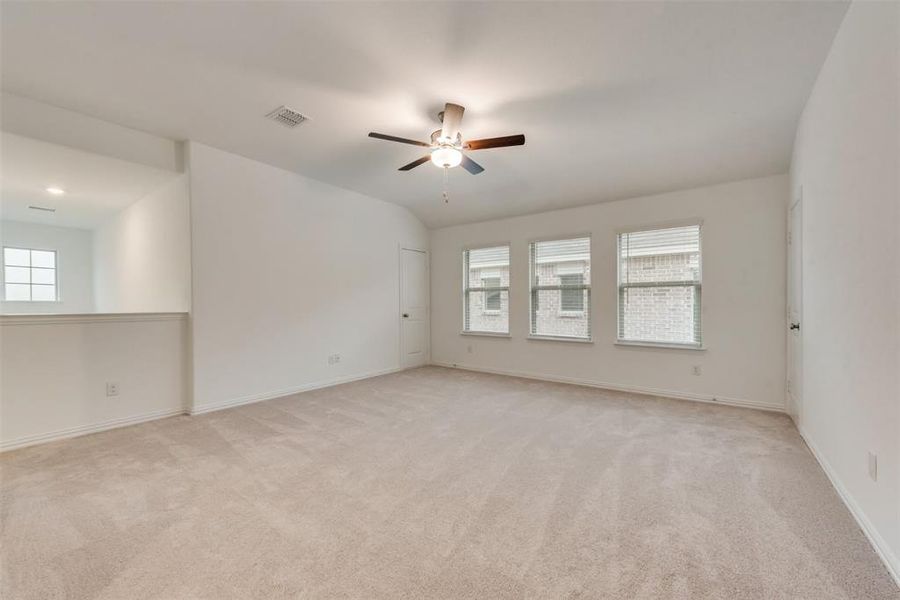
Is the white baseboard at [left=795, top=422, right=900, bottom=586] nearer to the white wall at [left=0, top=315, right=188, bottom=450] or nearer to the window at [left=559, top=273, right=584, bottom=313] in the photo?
the window at [left=559, top=273, right=584, bottom=313]

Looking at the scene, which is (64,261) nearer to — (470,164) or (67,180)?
(67,180)

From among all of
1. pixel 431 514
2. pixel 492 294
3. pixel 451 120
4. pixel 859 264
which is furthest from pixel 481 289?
pixel 859 264

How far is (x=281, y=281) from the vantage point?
14.7 feet

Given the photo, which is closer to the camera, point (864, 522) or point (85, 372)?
point (864, 522)

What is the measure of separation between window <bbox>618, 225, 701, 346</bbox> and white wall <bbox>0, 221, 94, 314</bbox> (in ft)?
29.7

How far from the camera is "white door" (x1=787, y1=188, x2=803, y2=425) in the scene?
10.4ft

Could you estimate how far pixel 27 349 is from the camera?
119 inches

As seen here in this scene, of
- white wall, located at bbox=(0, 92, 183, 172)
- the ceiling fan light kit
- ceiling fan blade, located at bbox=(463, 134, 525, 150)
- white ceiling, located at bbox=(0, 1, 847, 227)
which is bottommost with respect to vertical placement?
the ceiling fan light kit

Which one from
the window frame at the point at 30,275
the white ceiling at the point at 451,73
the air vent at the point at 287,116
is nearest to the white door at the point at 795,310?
the white ceiling at the point at 451,73

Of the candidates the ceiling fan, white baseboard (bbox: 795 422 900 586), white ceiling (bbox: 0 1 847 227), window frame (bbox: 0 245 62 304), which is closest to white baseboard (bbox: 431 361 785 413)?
white baseboard (bbox: 795 422 900 586)

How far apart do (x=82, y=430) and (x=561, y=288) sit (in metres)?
5.43

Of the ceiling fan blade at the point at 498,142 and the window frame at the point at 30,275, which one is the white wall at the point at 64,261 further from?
the ceiling fan blade at the point at 498,142

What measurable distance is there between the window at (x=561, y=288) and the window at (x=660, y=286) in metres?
0.48

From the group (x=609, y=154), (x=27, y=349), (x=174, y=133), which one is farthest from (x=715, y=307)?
(x=27, y=349)
